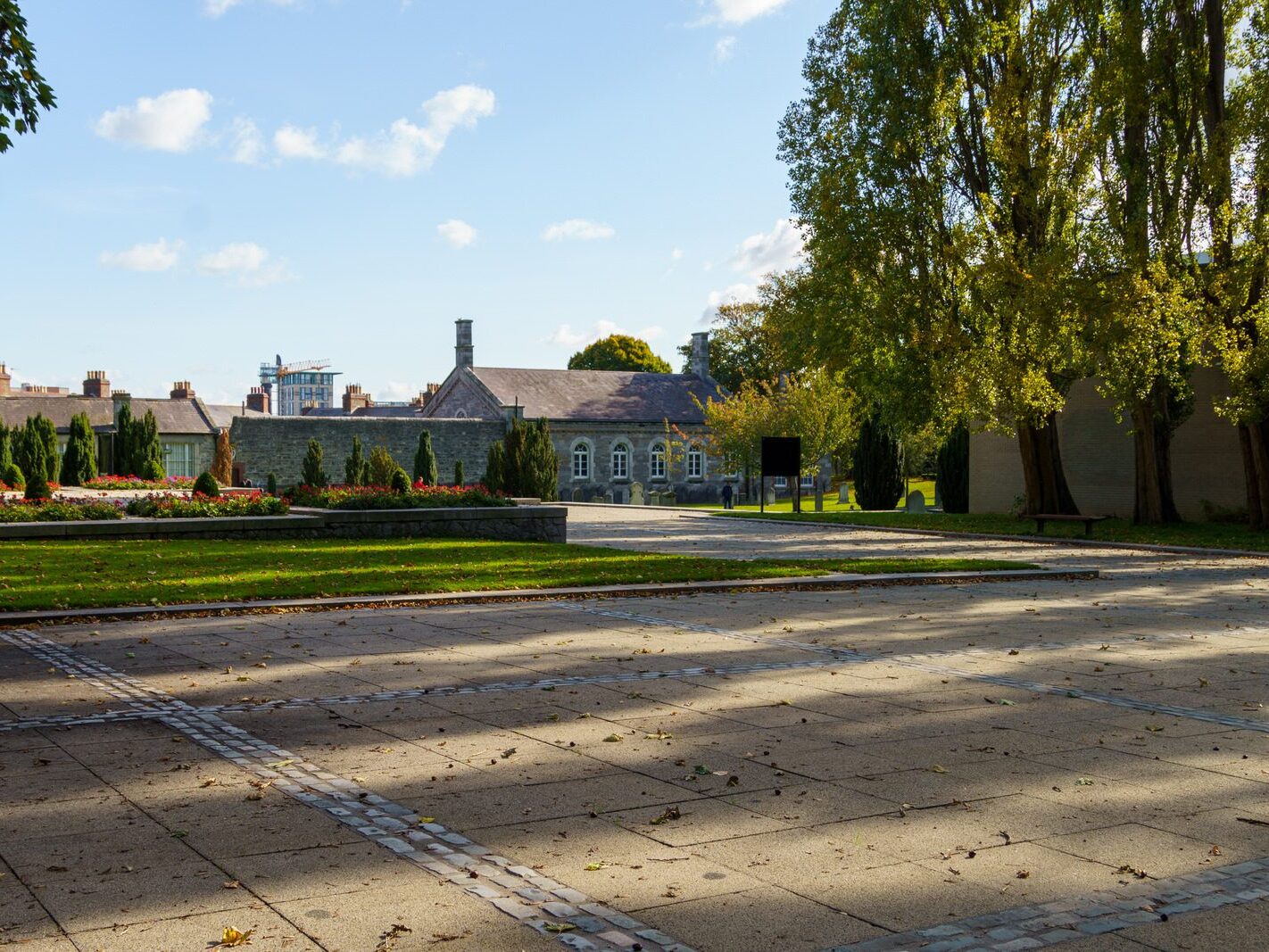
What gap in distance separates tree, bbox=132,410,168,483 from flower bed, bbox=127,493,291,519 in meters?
29.1

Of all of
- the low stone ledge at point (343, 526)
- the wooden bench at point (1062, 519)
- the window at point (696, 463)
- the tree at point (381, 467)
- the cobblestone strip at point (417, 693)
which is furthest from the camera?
the window at point (696, 463)

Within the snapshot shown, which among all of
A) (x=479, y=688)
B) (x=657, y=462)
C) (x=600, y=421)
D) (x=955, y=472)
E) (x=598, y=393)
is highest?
(x=598, y=393)

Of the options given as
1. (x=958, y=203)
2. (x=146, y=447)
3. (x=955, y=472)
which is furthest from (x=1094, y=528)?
(x=146, y=447)

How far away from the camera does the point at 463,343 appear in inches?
2672

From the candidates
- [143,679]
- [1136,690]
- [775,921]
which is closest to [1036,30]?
[1136,690]

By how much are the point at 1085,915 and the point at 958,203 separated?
95.4 feet

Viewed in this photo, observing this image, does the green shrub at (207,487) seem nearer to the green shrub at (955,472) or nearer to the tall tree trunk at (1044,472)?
the tall tree trunk at (1044,472)

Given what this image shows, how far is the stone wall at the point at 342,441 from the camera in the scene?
56344 millimetres

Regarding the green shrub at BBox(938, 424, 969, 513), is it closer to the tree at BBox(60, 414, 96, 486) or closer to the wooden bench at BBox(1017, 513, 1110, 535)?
the wooden bench at BBox(1017, 513, 1110, 535)

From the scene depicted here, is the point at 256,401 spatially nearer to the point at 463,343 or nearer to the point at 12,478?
the point at 463,343

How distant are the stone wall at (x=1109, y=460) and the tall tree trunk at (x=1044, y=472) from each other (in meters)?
2.90

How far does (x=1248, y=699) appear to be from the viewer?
882 centimetres

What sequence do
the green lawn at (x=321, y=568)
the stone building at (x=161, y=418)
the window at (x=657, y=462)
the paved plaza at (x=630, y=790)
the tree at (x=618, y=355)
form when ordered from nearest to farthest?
the paved plaza at (x=630, y=790)
the green lawn at (x=321, y=568)
the stone building at (x=161, y=418)
the window at (x=657, y=462)
the tree at (x=618, y=355)

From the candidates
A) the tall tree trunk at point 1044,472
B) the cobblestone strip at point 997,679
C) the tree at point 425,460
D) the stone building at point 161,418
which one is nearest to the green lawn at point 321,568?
the cobblestone strip at point 997,679
